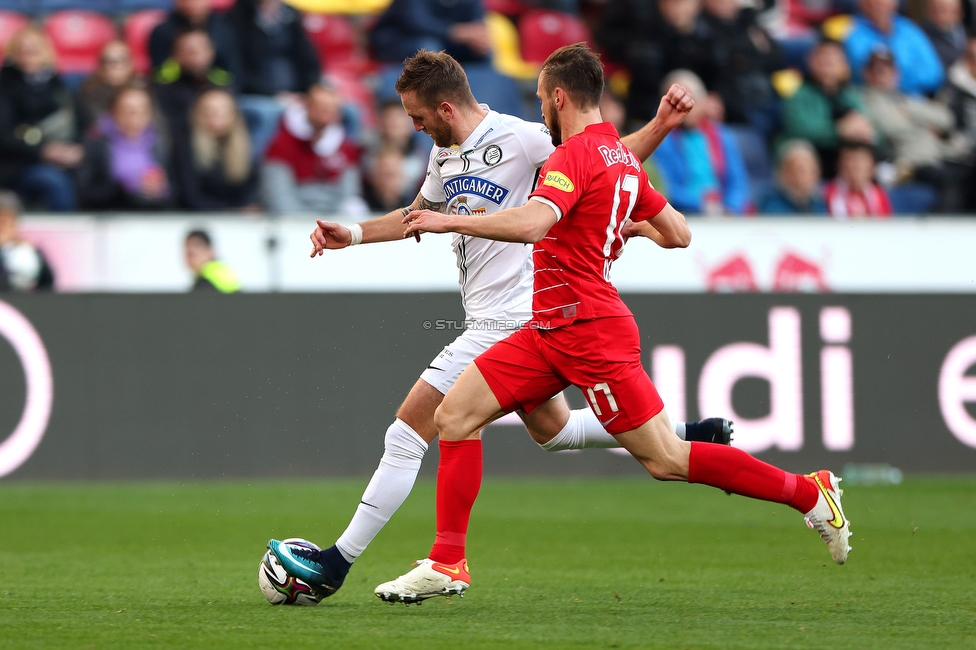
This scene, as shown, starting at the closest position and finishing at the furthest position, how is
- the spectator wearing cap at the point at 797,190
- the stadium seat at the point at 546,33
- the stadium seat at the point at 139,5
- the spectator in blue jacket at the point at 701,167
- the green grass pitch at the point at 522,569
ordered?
the green grass pitch at the point at 522,569
the spectator in blue jacket at the point at 701,167
the spectator wearing cap at the point at 797,190
the stadium seat at the point at 139,5
the stadium seat at the point at 546,33

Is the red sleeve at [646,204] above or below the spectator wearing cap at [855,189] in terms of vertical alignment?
below

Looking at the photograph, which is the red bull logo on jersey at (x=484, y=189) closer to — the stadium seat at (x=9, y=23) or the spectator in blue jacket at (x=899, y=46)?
the stadium seat at (x=9, y=23)

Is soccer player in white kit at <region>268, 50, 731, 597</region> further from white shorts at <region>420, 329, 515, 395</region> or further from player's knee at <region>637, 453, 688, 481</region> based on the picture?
player's knee at <region>637, 453, 688, 481</region>

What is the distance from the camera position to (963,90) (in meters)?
14.0

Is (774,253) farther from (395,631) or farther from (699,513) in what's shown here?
(395,631)

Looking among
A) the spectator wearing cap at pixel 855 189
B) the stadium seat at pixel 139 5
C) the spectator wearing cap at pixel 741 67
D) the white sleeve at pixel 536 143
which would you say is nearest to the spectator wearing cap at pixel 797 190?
the spectator wearing cap at pixel 855 189

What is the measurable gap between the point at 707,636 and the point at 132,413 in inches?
249

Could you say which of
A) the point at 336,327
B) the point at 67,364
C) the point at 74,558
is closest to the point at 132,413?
the point at 67,364

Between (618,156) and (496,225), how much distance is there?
0.70 m

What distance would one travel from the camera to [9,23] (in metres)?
13.2

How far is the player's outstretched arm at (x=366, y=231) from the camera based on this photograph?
551 cm

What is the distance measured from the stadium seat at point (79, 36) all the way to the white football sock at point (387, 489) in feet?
29.1

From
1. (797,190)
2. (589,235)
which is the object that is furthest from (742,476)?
(797,190)

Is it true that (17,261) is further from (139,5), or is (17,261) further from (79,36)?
(139,5)
